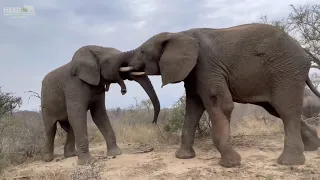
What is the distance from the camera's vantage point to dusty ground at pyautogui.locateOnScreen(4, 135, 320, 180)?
6168mm

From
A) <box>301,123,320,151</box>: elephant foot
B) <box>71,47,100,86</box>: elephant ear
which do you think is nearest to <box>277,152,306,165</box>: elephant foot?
<box>301,123,320,151</box>: elephant foot

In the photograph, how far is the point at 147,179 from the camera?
638 centimetres

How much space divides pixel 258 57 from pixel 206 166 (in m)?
2.11

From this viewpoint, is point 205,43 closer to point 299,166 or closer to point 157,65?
point 157,65

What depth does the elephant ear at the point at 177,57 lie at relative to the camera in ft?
22.9

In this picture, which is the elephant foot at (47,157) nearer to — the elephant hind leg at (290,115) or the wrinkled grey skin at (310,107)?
the elephant hind leg at (290,115)

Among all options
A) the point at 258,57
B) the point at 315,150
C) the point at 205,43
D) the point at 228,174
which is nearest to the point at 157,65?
the point at 205,43

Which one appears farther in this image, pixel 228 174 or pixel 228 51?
pixel 228 51

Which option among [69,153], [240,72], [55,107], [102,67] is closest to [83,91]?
[102,67]

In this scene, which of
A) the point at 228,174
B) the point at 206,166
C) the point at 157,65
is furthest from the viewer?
the point at 157,65

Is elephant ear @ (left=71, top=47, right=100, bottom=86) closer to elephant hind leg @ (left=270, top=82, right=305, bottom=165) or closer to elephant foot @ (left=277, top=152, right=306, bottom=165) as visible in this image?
elephant hind leg @ (left=270, top=82, right=305, bottom=165)

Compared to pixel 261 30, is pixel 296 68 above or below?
below

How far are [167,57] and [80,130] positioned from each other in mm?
2577

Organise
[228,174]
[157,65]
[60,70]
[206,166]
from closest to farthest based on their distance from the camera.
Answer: [228,174] < [206,166] < [157,65] < [60,70]
